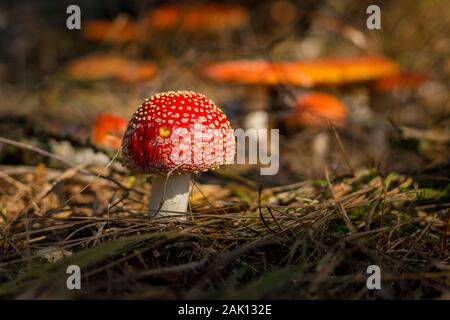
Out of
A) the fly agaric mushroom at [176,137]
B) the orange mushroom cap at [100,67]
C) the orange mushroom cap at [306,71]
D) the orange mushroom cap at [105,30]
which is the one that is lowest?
the fly agaric mushroom at [176,137]

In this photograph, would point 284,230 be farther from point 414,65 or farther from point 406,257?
point 414,65

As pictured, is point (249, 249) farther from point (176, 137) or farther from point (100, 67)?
point (100, 67)

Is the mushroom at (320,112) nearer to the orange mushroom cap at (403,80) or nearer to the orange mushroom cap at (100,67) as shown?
the orange mushroom cap at (403,80)

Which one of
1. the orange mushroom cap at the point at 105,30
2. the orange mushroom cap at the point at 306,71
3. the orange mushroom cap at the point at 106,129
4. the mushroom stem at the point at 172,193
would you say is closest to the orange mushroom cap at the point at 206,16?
the orange mushroom cap at the point at 105,30

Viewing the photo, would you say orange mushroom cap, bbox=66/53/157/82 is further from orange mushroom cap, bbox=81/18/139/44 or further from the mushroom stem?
the mushroom stem

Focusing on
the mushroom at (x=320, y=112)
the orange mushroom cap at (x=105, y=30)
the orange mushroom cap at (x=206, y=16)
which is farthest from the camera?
the orange mushroom cap at (x=105, y=30)
